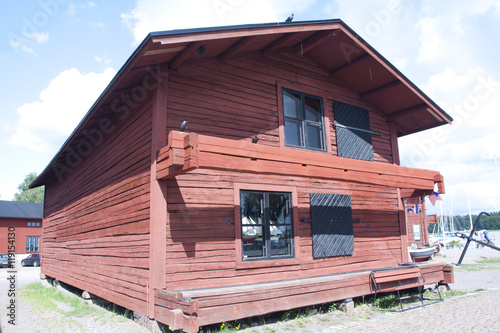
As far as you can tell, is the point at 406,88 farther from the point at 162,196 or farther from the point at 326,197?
the point at 162,196

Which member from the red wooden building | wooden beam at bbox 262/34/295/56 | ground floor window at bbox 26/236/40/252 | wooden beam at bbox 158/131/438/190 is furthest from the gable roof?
wooden beam at bbox 158/131/438/190

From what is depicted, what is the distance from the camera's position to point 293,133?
29.7 feet

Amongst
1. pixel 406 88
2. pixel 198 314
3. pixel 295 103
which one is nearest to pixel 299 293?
pixel 198 314

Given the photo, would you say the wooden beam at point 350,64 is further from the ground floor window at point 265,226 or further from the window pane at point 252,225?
the window pane at point 252,225

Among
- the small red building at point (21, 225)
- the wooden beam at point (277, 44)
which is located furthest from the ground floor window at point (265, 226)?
the small red building at point (21, 225)

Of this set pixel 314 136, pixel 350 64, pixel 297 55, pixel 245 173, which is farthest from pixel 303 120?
pixel 245 173

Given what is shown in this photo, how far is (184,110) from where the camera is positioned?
7289 millimetres

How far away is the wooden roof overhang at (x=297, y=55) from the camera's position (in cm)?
664

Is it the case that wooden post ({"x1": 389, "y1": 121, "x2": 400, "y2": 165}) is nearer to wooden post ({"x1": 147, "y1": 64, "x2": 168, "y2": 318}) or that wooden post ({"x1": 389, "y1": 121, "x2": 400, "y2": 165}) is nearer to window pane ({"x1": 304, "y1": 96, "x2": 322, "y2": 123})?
window pane ({"x1": 304, "y1": 96, "x2": 322, "y2": 123})

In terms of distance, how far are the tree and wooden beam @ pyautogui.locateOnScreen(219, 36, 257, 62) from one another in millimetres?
65382

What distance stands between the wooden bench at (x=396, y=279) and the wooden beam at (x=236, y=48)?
537cm

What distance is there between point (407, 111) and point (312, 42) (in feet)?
12.1

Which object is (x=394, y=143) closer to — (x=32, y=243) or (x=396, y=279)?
(x=396, y=279)

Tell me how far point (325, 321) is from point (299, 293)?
88 cm
